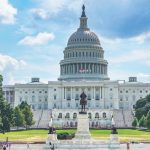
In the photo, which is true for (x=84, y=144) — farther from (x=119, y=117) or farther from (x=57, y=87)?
(x=57, y=87)

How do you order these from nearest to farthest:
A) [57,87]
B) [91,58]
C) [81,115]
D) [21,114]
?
[81,115] → [21,114] → [57,87] → [91,58]

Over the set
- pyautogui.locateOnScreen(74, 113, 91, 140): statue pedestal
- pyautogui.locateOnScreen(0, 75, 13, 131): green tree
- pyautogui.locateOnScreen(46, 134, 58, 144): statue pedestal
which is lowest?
pyautogui.locateOnScreen(46, 134, 58, 144): statue pedestal

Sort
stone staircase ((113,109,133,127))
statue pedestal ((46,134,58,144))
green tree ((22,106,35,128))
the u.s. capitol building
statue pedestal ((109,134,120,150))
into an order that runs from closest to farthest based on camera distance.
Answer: statue pedestal ((109,134,120,150)) → statue pedestal ((46,134,58,144)) → green tree ((22,106,35,128)) → stone staircase ((113,109,133,127)) → the u.s. capitol building

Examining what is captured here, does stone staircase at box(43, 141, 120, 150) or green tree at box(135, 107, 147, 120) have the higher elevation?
→ green tree at box(135, 107, 147, 120)

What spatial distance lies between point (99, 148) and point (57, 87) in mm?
127867

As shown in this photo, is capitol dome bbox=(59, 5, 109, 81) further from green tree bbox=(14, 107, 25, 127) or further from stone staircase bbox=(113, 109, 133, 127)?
green tree bbox=(14, 107, 25, 127)

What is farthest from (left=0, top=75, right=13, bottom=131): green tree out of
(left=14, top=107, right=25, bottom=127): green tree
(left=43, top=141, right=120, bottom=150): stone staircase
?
(left=14, top=107, right=25, bottom=127): green tree

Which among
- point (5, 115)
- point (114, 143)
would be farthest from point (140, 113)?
point (114, 143)

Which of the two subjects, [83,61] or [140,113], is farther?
[83,61]

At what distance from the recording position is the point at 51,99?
7288 inches

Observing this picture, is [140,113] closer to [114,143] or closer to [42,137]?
[42,137]

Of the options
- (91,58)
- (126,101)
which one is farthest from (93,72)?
(126,101)

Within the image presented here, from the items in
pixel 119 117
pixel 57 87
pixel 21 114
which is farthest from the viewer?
pixel 57 87

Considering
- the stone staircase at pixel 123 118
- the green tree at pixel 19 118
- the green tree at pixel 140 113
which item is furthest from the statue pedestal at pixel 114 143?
the green tree at pixel 140 113
